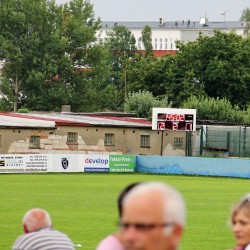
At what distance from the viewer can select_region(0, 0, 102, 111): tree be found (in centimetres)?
13300

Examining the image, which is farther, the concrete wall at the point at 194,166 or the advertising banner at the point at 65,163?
the advertising banner at the point at 65,163

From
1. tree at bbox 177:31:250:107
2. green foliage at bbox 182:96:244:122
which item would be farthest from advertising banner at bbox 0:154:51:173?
tree at bbox 177:31:250:107

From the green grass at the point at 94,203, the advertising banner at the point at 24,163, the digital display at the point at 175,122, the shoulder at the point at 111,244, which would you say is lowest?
the green grass at the point at 94,203

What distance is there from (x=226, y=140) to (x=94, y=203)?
36.5 metres

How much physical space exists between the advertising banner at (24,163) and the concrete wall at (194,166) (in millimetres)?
5344

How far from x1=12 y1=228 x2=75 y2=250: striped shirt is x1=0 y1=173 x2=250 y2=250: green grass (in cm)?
1596

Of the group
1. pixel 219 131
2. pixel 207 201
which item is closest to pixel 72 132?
pixel 219 131

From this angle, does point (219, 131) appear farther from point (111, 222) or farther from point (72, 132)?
point (111, 222)

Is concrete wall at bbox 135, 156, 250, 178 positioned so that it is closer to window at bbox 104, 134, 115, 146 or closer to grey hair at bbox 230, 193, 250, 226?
window at bbox 104, 134, 115, 146

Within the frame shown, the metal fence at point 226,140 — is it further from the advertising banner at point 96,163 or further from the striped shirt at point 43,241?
the striped shirt at point 43,241

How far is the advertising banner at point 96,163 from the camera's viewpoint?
206 feet

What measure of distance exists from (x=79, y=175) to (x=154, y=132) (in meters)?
17.2

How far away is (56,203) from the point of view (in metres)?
40.8

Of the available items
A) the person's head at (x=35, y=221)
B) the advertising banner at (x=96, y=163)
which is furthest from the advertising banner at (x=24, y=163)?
the person's head at (x=35, y=221)
